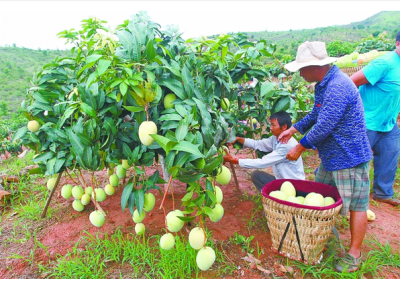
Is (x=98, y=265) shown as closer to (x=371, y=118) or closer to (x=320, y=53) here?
(x=320, y=53)

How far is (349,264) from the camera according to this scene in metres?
1.77

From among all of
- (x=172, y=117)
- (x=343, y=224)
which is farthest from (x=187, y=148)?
(x=343, y=224)

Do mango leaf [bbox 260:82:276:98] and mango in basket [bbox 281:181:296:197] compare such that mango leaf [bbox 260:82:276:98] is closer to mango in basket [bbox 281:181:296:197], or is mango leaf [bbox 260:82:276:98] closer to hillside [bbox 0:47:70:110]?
mango in basket [bbox 281:181:296:197]

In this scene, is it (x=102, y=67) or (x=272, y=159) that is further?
(x=272, y=159)

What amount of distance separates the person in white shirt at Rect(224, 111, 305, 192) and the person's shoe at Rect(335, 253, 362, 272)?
0.69 m

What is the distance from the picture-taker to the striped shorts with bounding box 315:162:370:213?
1747 mm

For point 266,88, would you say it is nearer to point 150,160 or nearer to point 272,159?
point 272,159

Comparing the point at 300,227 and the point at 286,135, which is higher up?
the point at 286,135

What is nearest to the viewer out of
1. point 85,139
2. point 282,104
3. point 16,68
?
point 85,139

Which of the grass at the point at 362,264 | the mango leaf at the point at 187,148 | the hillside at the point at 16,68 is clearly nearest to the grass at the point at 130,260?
the grass at the point at 362,264

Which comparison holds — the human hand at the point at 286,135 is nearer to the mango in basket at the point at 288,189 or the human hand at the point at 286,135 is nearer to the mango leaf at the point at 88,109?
the mango in basket at the point at 288,189

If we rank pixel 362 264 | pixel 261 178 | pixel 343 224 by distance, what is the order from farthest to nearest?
pixel 261 178 → pixel 343 224 → pixel 362 264

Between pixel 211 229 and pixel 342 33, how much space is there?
24561 mm

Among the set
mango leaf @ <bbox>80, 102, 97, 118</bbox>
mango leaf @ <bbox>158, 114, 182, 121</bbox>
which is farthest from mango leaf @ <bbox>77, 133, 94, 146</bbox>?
mango leaf @ <bbox>158, 114, 182, 121</bbox>
